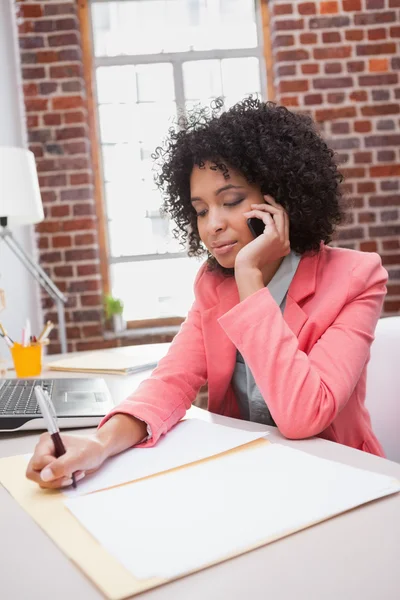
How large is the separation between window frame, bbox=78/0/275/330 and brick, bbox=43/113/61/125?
22 centimetres

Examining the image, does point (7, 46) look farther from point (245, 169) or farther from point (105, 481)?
point (105, 481)

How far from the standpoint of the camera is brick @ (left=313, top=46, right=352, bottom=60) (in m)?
2.93

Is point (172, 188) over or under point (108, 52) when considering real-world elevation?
under

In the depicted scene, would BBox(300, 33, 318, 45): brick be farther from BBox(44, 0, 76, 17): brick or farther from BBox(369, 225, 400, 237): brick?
BBox(44, 0, 76, 17): brick

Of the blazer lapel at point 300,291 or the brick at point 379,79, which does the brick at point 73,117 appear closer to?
the brick at point 379,79

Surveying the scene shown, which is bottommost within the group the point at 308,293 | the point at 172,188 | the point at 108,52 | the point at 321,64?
the point at 308,293

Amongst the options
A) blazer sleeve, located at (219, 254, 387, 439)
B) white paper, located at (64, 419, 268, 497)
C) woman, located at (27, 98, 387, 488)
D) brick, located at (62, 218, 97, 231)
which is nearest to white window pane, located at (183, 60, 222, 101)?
brick, located at (62, 218, 97, 231)

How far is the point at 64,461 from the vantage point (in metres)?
0.68

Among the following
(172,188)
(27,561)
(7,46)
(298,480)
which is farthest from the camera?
(7,46)

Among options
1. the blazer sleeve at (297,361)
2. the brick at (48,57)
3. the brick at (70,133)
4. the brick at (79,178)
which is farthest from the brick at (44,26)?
the blazer sleeve at (297,361)

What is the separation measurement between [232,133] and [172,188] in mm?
246

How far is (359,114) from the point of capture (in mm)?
2967

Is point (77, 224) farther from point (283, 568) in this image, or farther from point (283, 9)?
point (283, 568)

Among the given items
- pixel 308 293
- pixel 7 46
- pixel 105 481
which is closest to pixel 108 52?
pixel 7 46
